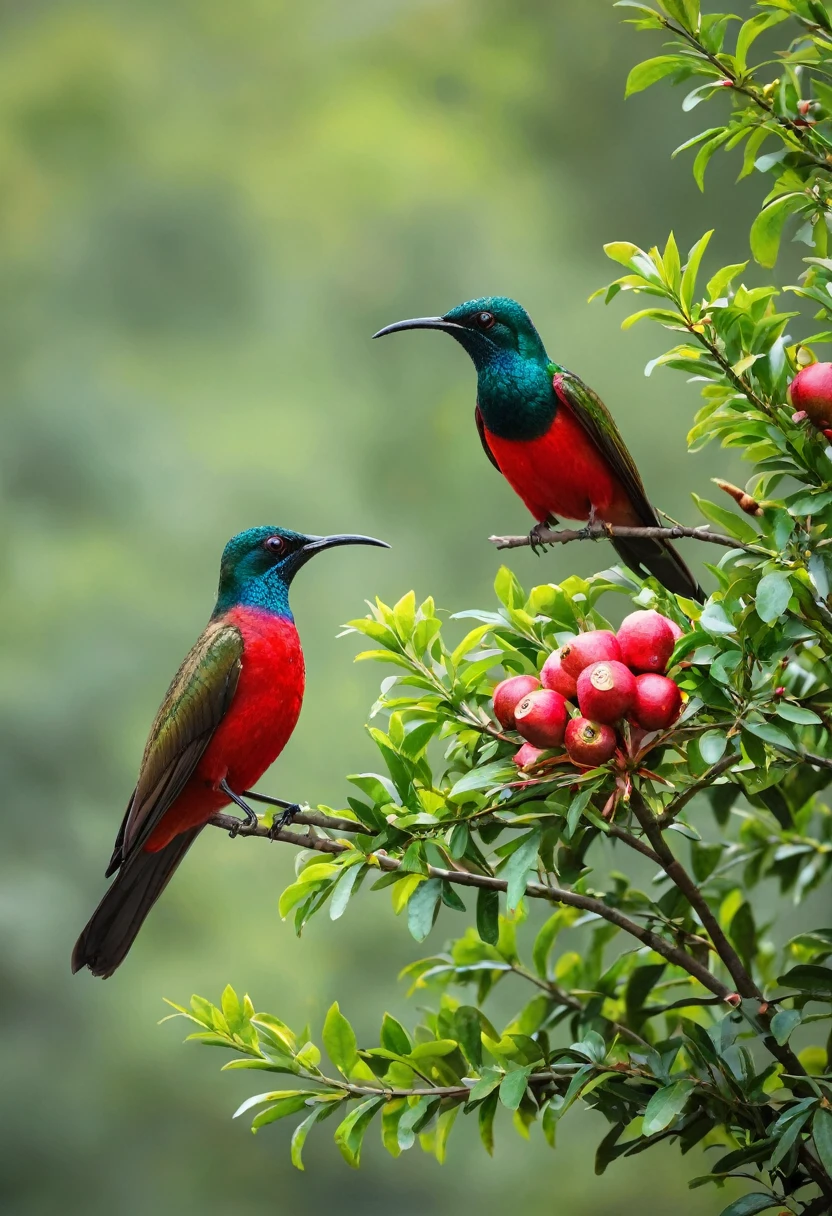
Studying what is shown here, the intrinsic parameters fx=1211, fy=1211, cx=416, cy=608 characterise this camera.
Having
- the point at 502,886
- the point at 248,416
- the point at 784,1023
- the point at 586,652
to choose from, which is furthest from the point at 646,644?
the point at 248,416

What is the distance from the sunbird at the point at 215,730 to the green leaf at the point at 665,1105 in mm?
460

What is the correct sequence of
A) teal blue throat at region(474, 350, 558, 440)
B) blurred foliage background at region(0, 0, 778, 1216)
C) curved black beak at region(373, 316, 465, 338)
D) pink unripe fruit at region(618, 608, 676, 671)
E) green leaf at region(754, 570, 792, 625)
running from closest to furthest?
green leaf at region(754, 570, 792, 625) < pink unripe fruit at region(618, 608, 676, 671) < curved black beak at region(373, 316, 465, 338) < teal blue throat at region(474, 350, 558, 440) < blurred foliage background at region(0, 0, 778, 1216)

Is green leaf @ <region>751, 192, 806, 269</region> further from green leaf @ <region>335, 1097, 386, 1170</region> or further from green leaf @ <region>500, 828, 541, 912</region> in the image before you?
green leaf @ <region>335, 1097, 386, 1170</region>

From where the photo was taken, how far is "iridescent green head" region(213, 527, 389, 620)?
1.33 meters

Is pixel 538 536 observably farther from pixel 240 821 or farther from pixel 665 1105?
pixel 665 1105

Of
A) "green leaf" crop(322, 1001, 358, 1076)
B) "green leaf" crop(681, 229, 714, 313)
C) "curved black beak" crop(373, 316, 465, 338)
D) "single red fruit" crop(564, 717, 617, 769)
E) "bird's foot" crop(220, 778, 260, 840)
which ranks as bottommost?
"green leaf" crop(322, 1001, 358, 1076)

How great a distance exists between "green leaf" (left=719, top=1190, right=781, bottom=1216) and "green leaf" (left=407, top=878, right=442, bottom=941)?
0.42 metres

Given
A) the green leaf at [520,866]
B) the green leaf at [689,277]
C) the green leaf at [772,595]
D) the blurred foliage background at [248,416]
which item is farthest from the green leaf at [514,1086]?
the blurred foliage background at [248,416]

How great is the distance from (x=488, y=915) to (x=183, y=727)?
1.19 feet

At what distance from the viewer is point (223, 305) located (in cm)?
346

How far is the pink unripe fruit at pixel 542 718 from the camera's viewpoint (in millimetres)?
1042

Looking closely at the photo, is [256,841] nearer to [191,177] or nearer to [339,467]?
[339,467]

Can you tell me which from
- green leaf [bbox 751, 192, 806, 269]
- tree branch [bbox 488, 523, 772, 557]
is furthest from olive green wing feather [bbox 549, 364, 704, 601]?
green leaf [bbox 751, 192, 806, 269]

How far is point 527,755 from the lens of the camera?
111 cm
